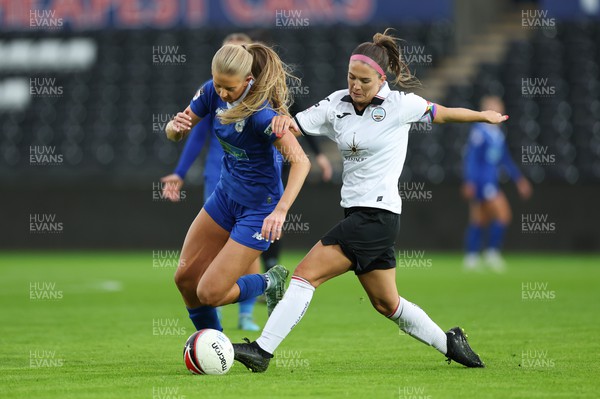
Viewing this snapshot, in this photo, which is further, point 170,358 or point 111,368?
point 170,358

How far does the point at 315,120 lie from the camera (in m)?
6.61

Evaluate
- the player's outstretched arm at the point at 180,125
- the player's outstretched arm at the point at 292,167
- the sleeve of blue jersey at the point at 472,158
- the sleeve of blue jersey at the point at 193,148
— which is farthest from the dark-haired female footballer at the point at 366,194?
the sleeve of blue jersey at the point at 472,158

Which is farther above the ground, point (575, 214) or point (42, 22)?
point (42, 22)

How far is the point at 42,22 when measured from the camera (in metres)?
23.5

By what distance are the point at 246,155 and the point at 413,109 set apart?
43.4 inches

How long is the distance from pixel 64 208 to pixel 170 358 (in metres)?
12.8

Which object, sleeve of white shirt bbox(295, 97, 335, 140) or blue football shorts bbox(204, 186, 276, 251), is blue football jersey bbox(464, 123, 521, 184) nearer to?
blue football shorts bbox(204, 186, 276, 251)

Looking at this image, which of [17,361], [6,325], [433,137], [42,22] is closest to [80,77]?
[42,22]

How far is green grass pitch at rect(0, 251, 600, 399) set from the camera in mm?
5980

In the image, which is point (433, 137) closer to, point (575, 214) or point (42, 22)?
point (575, 214)

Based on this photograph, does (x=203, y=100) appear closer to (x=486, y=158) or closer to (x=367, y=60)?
(x=367, y=60)

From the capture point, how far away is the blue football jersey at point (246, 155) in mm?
6609

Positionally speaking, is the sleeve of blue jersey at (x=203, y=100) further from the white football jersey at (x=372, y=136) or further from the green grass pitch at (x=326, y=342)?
the green grass pitch at (x=326, y=342)

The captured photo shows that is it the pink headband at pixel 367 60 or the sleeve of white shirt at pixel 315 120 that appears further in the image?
the sleeve of white shirt at pixel 315 120
